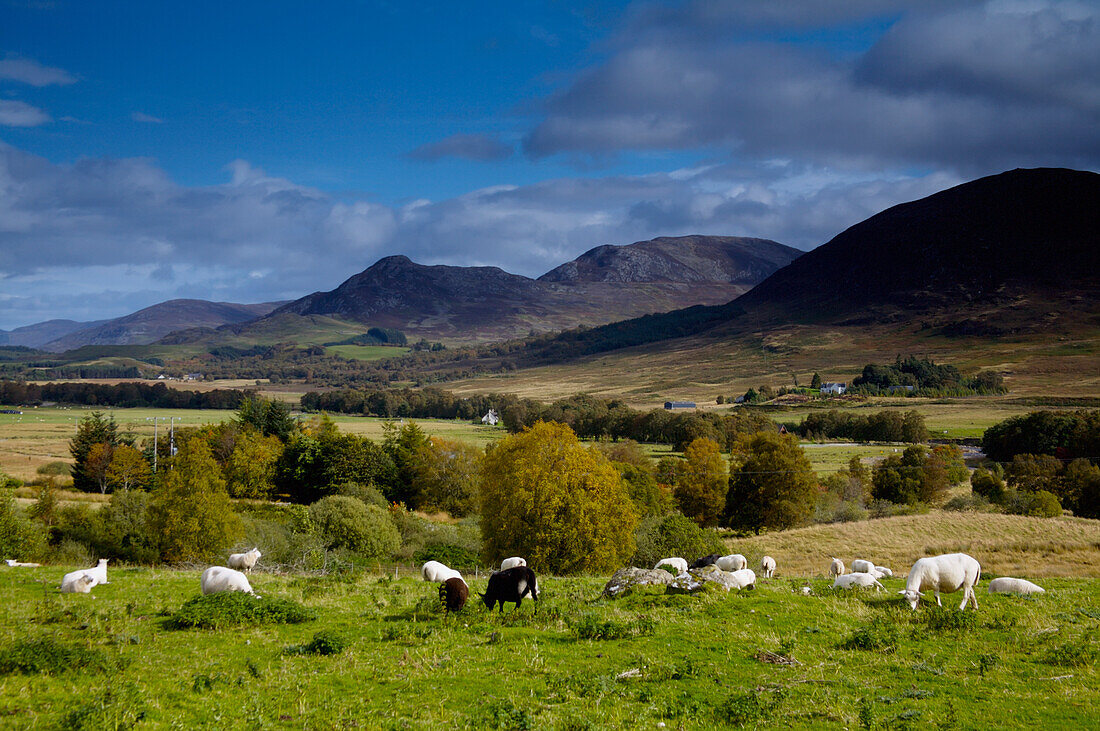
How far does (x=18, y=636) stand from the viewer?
1175cm

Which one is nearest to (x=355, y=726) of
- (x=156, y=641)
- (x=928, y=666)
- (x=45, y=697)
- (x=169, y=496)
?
(x=45, y=697)

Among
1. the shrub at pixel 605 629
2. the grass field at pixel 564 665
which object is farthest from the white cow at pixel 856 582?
the shrub at pixel 605 629

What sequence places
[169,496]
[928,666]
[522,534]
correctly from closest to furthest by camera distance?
1. [928,666]
2. [522,534]
3. [169,496]

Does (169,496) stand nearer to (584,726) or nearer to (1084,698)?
(584,726)

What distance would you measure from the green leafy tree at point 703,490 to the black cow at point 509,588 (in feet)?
196

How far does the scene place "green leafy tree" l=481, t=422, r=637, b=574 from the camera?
1435 inches

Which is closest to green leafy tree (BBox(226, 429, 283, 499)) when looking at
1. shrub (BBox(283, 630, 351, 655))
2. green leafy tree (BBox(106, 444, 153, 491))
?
green leafy tree (BBox(106, 444, 153, 491))

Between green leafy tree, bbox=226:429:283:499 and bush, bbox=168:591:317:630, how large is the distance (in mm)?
65331

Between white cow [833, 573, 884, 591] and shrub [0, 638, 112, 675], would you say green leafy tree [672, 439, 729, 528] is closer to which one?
white cow [833, 573, 884, 591]

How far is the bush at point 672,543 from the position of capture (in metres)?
43.0

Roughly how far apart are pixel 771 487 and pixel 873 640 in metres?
59.4

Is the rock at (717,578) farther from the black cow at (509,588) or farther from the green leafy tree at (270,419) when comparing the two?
the green leafy tree at (270,419)

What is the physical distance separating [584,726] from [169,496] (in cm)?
3921

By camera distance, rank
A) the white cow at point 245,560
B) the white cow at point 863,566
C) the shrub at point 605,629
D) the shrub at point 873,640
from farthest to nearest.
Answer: the white cow at point 863,566 < the white cow at point 245,560 < the shrub at point 605,629 < the shrub at point 873,640
